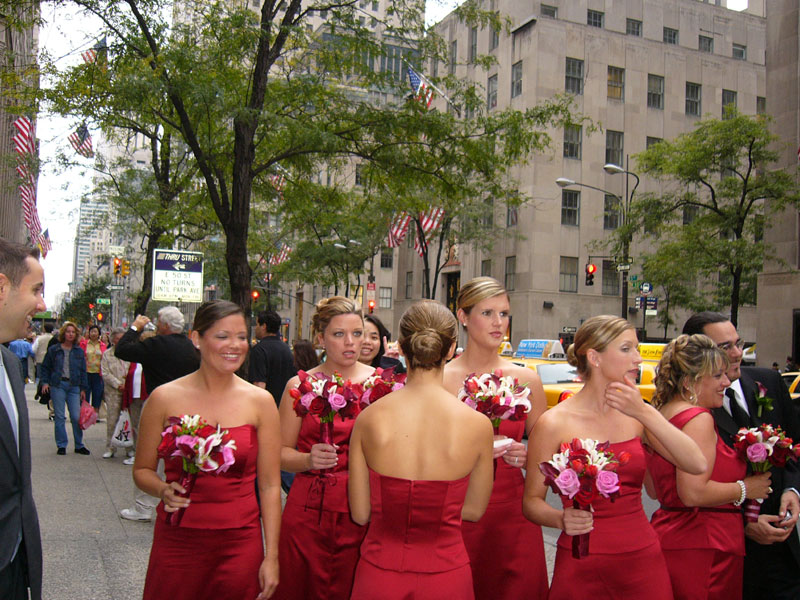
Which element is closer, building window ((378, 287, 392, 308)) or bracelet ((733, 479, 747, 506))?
bracelet ((733, 479, 747, 506))

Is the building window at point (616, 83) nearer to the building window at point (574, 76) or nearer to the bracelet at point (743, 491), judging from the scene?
the building window at point (574, 76)

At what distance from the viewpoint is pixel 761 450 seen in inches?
158

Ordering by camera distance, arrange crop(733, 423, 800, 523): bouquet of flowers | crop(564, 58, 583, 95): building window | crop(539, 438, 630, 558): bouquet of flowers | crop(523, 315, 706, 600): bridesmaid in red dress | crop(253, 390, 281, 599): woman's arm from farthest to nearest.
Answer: crop(564, 58, 583, 95): building window, crop(733, 423, 800, 523): bouquet of flowers, crop(253, 390, 281, 599): woman's arm, crop(523, 315, 706, 600): bridesmaid in red dress, crop(539, 438, 630, 558): bouquet of flowers

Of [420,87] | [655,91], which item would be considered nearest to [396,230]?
[420,87]

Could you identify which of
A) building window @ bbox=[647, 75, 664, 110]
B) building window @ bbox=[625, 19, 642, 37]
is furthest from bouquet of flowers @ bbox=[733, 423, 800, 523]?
building window @ bbox=[625, 19, 642, 37]

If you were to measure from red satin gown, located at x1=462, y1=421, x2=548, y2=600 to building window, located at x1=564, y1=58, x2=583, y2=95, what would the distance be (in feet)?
151

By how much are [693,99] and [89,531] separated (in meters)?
51.4

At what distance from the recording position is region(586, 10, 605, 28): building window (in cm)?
5159

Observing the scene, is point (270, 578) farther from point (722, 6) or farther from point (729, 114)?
point (722, 6)

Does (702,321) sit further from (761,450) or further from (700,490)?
(700,490)

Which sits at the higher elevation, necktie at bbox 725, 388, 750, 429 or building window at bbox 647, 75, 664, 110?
building window at bbox 647, 75, 664, 110

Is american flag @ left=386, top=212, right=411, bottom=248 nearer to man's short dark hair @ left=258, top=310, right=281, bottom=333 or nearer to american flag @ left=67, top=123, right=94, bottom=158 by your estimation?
american flag @ left=67, top=123, right=94, bottom=158

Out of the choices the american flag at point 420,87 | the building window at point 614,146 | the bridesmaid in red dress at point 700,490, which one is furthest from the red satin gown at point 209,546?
the building window at point 614,146

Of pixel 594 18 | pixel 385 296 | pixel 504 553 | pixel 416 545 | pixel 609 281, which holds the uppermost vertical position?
pixel 594 18
